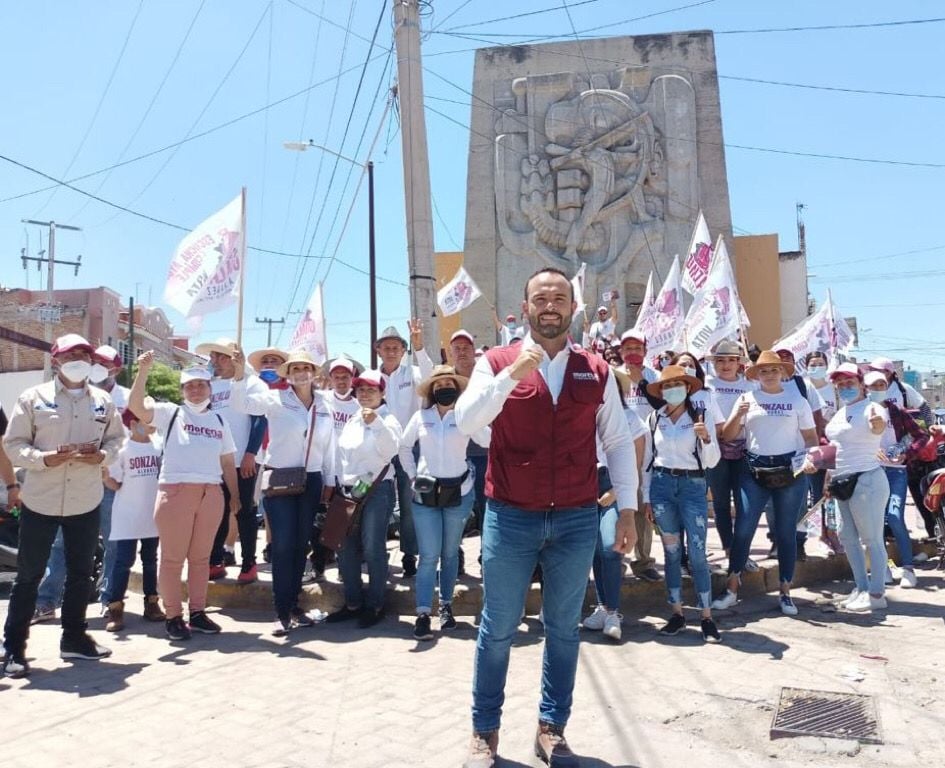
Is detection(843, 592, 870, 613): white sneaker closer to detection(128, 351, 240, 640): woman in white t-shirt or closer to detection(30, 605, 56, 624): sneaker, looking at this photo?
detection(128, 351, 240, 640): woman in white t-shirt

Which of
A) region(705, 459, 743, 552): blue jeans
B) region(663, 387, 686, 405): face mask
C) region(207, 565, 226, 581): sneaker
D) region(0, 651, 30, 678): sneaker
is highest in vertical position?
region(663, 387, 686, 405): face mask

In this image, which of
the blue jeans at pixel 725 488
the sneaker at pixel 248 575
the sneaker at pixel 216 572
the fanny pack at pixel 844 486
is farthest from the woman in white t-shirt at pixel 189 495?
the fanny pack at pixel 844 486

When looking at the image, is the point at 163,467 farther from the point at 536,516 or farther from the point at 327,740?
the point at 536,516

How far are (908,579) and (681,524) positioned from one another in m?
2.81

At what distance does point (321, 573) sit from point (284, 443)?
5.32 ft

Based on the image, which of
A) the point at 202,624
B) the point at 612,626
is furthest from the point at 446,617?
the point at 202,624

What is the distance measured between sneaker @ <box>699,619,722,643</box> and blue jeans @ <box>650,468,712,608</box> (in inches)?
4.6

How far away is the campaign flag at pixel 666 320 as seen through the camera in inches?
430

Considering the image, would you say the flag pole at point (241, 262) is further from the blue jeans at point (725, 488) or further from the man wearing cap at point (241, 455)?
the blue jeans at point (725, 488)

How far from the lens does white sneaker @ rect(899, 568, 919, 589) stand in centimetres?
700

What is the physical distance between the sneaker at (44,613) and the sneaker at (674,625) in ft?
16.1

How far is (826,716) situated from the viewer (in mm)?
3998

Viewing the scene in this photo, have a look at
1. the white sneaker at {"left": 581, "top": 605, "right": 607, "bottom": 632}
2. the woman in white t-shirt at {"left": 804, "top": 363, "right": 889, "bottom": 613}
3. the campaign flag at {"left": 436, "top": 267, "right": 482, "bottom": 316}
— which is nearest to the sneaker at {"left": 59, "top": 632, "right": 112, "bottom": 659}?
the white sneaker at {"left": 581, "top": 605, "right": 607, "bottom": 632}

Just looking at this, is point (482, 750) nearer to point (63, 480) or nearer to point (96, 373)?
point (63, 480)
